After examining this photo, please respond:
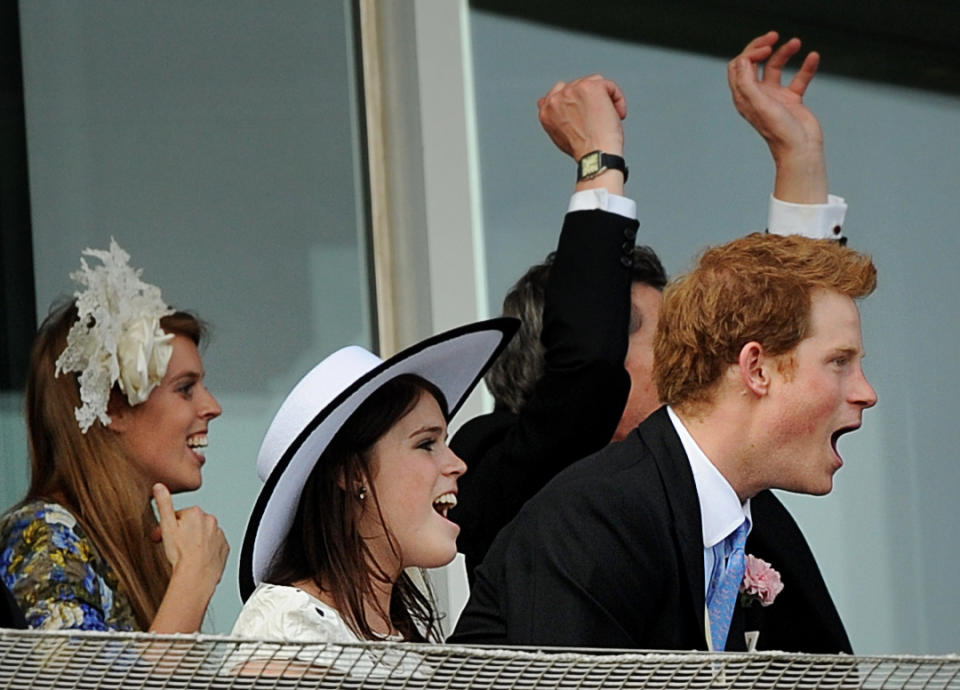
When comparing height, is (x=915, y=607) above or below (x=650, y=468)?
below

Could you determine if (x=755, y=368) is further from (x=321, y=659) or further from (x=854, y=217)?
(x=854, y=217)

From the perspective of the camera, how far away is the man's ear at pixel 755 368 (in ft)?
10.7

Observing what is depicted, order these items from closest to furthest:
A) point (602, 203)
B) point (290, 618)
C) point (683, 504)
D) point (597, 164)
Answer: point (290, 618), point (683, 504), point (602, 203), point (597, 164)

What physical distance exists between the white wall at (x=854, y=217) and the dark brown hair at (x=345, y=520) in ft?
8.45

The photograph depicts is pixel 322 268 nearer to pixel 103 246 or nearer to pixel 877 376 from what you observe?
pixel 103 246

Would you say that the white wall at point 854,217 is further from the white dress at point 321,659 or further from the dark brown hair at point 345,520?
the white dress at point 321,659

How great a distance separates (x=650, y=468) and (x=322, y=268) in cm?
261

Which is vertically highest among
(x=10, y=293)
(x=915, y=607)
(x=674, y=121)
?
(x=674, y=121)

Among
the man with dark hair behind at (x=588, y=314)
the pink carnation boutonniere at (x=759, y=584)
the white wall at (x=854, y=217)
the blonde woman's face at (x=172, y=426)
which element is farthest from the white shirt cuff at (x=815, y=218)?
the white wall at (x=854, y=217)

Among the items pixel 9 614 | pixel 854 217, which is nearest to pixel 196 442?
pixel 9 614

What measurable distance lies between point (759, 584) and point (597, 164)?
925 millimetres

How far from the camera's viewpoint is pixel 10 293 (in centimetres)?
504

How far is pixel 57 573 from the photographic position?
11.5 ft

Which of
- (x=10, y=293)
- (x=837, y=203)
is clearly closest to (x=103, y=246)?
(x=10, y=293)
